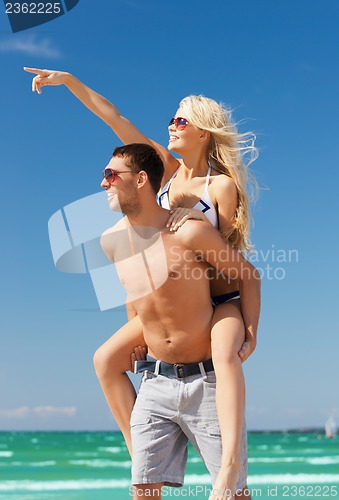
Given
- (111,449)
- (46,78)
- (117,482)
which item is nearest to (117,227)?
(46,78)

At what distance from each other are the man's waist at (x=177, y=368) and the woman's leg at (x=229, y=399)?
0.18 m

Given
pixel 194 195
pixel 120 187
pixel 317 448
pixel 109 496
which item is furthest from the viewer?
pixel 317 448

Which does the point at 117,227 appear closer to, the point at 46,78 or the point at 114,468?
the point at 46,78

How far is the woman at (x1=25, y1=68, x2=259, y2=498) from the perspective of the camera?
4.49m

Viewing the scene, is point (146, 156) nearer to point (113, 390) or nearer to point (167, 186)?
point (167, 186)

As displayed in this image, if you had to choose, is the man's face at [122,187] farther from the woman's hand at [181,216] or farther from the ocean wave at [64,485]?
the ocean wave at [64,485]

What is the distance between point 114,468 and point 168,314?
69.3ft

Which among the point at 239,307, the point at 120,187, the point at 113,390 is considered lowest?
the point at 113,390

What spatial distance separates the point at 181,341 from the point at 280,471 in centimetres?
2096

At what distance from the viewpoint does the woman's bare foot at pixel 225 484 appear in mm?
4355

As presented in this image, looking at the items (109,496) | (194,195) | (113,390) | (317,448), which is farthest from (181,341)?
(317,448)

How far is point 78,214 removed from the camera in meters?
5.10

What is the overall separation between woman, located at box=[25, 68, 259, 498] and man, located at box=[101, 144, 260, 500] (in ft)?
0.50

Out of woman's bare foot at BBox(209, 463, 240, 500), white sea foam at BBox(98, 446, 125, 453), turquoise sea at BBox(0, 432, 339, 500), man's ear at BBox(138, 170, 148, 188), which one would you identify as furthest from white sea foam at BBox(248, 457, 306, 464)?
man's ear at BBox(138, 170, 148, 188)
